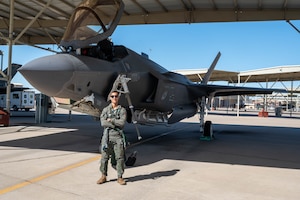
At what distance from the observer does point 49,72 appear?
5250mm

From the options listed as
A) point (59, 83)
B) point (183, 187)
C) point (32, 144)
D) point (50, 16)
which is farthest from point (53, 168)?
point (50, 16)

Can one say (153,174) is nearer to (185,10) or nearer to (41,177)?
(41,177)

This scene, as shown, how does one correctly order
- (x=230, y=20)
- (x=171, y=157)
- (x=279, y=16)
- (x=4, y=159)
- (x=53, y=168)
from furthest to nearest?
(x=230, y=20) < (x=279, y=16) < (x=171, y=157) < (x=4, y=159) < (x=53, y=168)

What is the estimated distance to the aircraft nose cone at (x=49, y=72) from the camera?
17.1 ft

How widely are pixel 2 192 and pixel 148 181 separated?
2.31 m

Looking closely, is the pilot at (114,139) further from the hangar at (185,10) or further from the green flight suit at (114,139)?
the hangar at (185,10)

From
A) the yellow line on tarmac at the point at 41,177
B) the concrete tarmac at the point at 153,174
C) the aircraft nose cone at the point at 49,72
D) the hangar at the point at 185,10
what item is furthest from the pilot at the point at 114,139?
the hangar at the point at 185,10

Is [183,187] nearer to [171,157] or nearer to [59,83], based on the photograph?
[171,157]

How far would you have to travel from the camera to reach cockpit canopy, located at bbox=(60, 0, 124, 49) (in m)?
6.51

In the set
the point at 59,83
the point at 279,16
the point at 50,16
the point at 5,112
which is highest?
the point at 50,16

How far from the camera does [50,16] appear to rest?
16953mm

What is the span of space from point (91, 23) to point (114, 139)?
3730 mm

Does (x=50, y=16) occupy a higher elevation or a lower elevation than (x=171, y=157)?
higher

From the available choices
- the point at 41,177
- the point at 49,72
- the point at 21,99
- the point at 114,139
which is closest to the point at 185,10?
the point at 49,72
